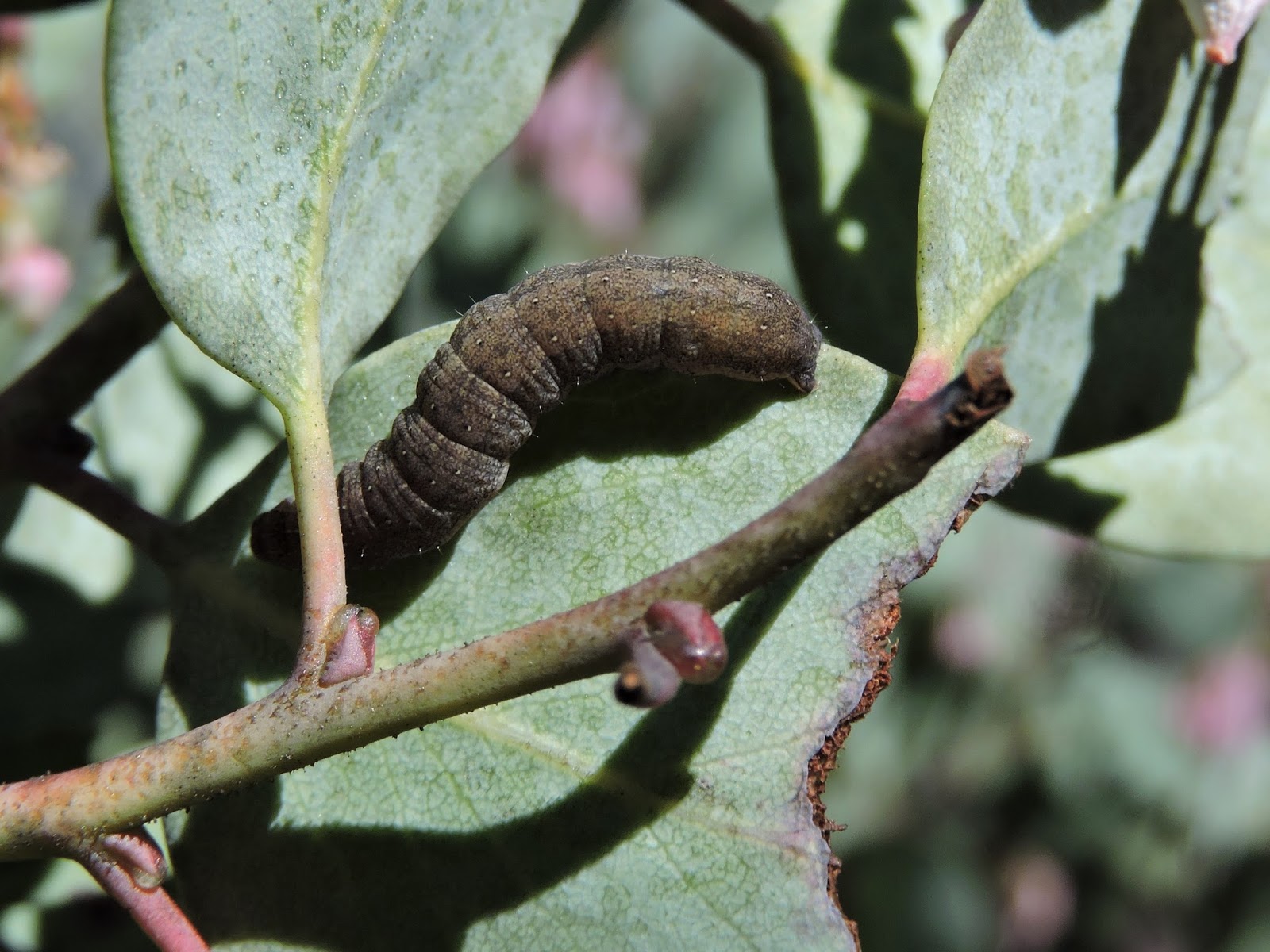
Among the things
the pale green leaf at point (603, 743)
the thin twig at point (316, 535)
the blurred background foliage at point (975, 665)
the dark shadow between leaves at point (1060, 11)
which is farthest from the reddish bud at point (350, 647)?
the blurred background foliage at point (975, 665)

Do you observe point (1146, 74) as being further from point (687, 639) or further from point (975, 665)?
point (975, 665)

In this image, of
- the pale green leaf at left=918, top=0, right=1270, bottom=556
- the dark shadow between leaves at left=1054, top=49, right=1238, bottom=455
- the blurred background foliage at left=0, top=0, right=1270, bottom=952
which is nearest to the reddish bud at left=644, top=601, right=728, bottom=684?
the pale green leaf at left=918, top=0, right=1270, bottom=556

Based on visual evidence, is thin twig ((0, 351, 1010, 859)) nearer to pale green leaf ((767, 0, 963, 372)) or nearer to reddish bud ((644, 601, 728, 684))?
reddish bud ((644, 601, 728, 684))

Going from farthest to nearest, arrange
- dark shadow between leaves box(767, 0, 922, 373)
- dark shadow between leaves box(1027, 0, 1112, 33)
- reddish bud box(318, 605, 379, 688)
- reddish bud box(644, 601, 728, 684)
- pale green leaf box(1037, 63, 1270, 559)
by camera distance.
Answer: pale green leaf box(1037, 63, 1270, 559) < dark shadow between leaves box(767, 0, 922, 373) < dark shadow between leaves box(1027, 0, 1112, 33) < reddish bud box(318, 605, 379, 688) < reddish bud box(644, 601, 728, 684)

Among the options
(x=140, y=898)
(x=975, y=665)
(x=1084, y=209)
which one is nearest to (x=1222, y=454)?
(x=1084, y=209)

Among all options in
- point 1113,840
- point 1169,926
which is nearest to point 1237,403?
point 1113,840

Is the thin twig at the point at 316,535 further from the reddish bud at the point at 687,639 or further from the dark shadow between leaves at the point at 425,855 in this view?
the reddish bud at the point at 687,639
